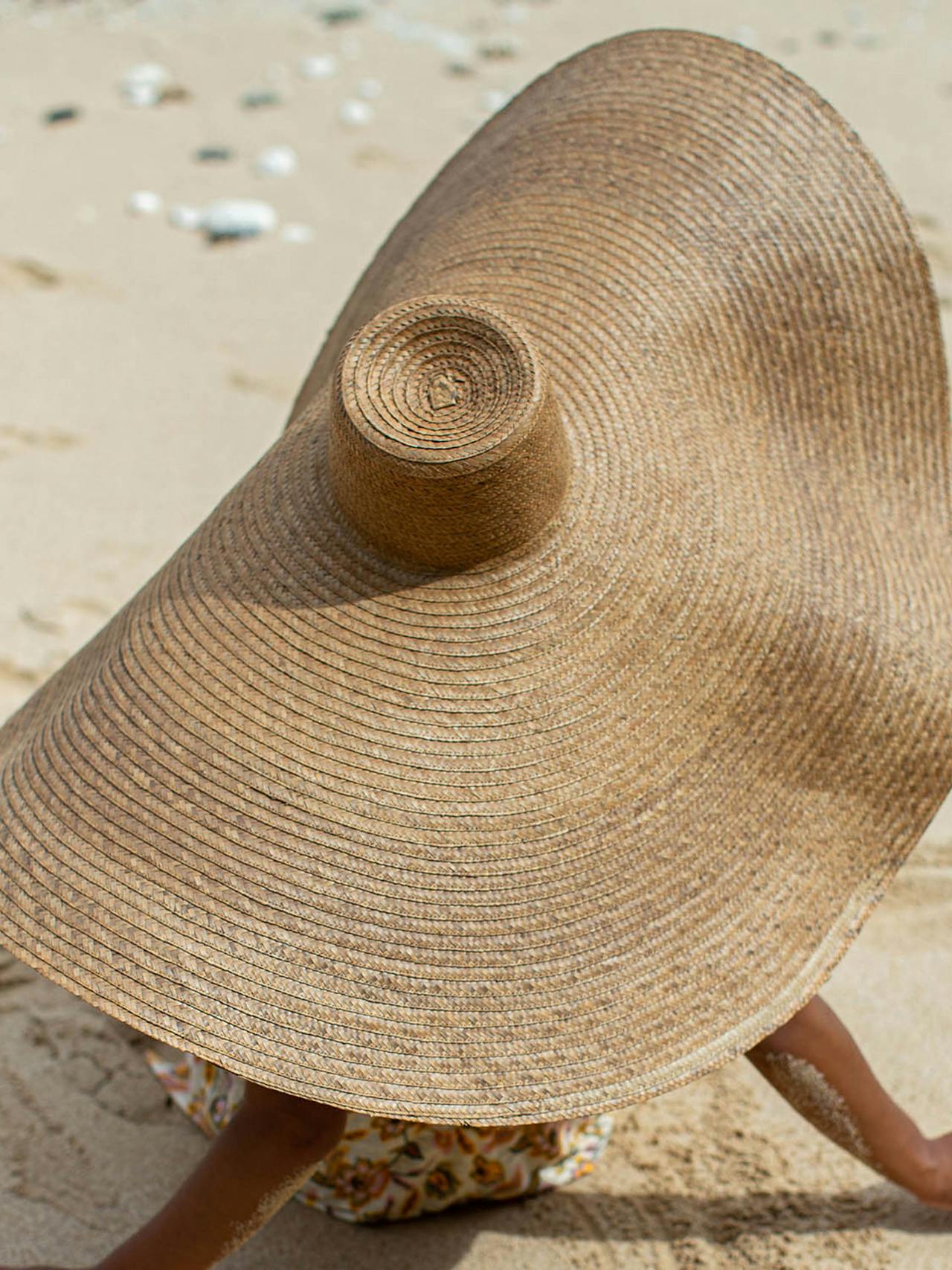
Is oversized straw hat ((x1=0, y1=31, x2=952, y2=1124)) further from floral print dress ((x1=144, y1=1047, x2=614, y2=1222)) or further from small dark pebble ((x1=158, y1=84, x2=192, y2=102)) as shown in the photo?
small dark pebble ((x1=158, y1=84, x2=192, y2=102))

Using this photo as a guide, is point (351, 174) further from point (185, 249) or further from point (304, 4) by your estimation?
point (304, 4)

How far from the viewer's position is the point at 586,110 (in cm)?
187

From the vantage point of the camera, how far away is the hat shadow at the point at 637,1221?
182 cm

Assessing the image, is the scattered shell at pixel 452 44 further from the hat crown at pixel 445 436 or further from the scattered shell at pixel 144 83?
the hat crown at pixel 445 436

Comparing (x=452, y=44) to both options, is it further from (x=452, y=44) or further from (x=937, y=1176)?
(x=937, y=1176)

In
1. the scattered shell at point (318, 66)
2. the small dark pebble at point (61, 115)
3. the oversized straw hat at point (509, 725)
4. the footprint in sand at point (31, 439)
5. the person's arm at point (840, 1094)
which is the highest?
the oversized straw hat at point (509, 725)

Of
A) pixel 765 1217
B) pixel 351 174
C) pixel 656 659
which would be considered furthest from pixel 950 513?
pixel 351 174

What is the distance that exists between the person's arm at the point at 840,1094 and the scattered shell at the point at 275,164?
3598mm

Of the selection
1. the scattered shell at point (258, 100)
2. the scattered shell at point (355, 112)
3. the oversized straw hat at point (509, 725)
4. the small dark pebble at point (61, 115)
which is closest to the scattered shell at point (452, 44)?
the scattered shell at point (355, 112)

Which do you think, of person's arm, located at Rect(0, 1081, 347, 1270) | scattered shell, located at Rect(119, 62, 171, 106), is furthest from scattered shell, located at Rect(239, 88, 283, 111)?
person's arm, located at Rect(0, 1081, 347, 1270)

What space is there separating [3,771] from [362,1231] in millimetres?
874

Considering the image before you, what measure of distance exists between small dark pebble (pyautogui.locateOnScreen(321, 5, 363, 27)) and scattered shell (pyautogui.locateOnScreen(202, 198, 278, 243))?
1.94 meters

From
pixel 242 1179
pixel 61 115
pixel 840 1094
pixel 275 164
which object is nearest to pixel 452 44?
pixel 275 164

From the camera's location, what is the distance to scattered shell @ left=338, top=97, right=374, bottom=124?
472cm
